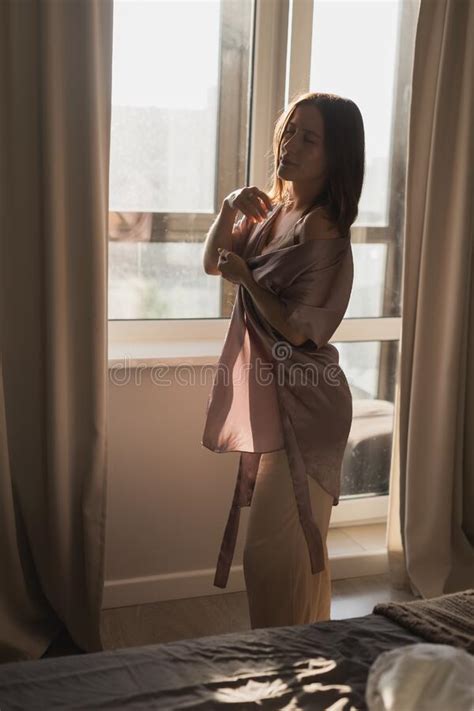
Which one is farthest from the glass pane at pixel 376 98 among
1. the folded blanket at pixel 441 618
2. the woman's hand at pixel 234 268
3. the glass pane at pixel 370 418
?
the folded blanket at pixel 441 618

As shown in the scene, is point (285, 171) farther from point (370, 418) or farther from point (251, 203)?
point (370, 418)

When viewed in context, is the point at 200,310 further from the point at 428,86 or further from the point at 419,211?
the point at 428,86

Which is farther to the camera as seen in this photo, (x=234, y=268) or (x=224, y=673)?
(x=234, y=268)

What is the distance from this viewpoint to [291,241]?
2.02 metres

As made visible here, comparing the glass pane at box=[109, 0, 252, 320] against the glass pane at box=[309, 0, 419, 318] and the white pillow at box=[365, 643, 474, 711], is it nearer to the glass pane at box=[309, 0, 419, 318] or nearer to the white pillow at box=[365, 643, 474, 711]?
the glass pane at box=[309, 0, 419, 318]

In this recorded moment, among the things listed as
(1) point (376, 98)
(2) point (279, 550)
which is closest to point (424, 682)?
(2) point (279, 550)

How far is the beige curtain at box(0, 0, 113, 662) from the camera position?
2.20 m

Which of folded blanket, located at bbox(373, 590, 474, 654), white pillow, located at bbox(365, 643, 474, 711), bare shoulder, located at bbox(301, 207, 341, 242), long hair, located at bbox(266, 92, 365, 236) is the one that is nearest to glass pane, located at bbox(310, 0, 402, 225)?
long hair, located at bbox(266, 92, 365, 236)

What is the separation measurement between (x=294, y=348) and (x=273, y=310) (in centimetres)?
12

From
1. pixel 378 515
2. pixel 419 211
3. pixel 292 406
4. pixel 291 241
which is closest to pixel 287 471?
pixel 292 406

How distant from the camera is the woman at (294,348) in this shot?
2.01 meters

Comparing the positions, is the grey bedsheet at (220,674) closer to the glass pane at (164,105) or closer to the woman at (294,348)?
the woman at (294,348)

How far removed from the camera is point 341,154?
2.00m

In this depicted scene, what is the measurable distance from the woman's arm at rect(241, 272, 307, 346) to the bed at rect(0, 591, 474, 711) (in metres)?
0.74
